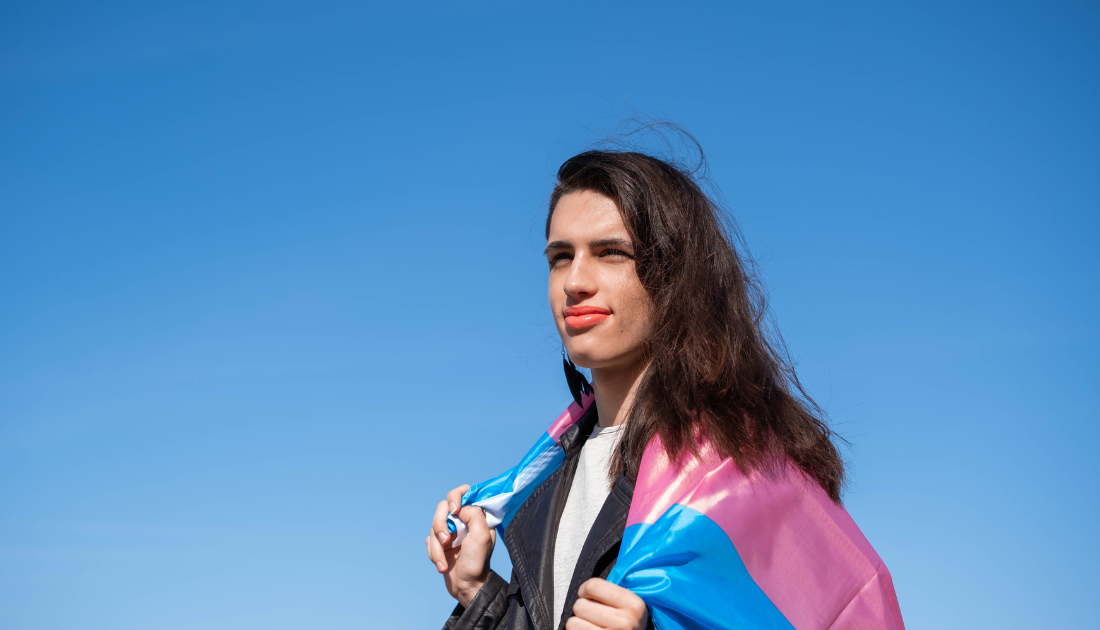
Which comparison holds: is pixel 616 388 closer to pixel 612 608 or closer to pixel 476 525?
pixel 476 525

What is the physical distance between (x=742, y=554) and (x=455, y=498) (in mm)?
1639

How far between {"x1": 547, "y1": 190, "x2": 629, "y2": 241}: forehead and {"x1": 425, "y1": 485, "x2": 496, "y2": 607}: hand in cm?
124

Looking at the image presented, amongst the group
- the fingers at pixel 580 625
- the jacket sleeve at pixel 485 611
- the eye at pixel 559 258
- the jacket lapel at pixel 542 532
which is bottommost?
the fingers at pixel 580 625

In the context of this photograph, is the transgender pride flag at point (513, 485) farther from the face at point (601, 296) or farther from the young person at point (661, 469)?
the face at point (601, 296)

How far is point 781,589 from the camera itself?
100 inches

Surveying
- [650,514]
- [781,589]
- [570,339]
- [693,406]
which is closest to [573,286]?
[570,339]

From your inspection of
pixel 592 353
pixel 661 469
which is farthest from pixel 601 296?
pixel 661 469

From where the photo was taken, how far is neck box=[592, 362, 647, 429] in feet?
11.4

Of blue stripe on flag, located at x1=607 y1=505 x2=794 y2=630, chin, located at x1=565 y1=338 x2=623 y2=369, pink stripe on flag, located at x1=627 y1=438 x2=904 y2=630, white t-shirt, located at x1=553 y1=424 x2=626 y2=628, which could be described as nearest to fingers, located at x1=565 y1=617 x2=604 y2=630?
blue stripe on flag, located at x1=607 y1=505 x2=794 y2=630

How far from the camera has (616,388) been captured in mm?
3506

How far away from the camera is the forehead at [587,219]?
3455 millimetres

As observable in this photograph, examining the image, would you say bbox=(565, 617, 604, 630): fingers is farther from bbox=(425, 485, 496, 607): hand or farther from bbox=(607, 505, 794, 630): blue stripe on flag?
bbox=(425, 485, 496, 607): hand

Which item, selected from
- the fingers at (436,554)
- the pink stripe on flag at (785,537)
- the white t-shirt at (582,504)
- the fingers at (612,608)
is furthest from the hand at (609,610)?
the fingers at (436,554)

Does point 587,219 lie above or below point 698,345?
above
